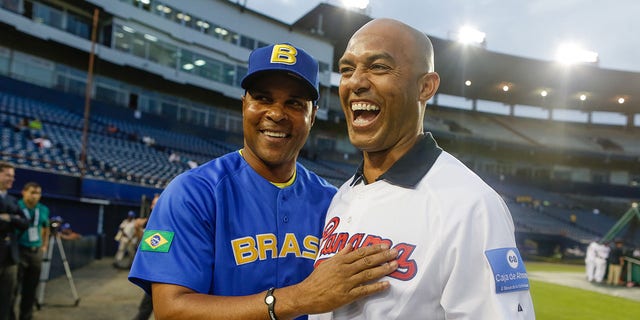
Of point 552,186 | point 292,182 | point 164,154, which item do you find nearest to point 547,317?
point 292,182

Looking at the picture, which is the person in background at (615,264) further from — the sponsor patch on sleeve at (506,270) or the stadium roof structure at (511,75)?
the stadium roof structure at (511,75)

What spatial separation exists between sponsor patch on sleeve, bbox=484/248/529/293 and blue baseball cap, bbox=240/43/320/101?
120 centimetres

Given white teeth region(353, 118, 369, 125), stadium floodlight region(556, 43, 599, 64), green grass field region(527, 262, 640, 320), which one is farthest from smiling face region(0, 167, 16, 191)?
stadium floodlight region(556, 43, 599, 64)

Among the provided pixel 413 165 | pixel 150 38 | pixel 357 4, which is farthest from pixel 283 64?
pixel 357 4

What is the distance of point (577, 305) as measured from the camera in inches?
419

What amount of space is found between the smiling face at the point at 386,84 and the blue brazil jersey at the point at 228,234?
56 cm

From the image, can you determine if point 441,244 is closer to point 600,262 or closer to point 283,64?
point 283,64

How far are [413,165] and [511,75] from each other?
132 feet

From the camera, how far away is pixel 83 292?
9.25 metres

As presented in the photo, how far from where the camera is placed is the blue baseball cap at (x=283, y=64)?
2188 mm

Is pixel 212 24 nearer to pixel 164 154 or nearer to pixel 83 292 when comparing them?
pixel 164 154

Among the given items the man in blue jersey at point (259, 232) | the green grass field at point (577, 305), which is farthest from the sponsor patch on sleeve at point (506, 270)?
the green grass field at point (577, 305)

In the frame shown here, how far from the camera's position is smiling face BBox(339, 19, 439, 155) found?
1.88 m

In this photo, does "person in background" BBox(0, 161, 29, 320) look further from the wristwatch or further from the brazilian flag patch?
the wristwatch
